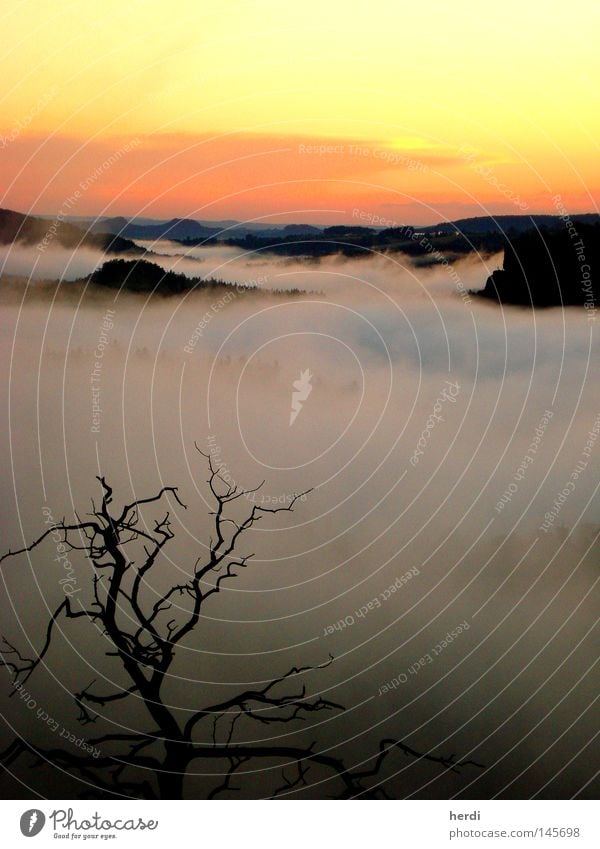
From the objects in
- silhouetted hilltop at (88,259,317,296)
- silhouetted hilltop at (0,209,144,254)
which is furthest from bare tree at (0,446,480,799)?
silhouetted hilltop at (0,209,144,254)

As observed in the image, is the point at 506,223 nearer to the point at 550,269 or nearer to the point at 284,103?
the point at 550,269

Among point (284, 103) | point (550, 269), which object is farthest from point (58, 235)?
point (550, 269)

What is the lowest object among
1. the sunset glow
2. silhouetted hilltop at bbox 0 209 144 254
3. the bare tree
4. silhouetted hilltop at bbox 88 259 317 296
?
the bare tree

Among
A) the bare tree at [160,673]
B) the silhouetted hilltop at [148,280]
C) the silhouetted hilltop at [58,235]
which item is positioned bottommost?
the bare tree at [160,673]

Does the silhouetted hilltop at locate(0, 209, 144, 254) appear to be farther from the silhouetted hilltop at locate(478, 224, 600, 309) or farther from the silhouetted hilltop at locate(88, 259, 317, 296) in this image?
the silhouetted hilltop at locate(478, 224, 600, 309)

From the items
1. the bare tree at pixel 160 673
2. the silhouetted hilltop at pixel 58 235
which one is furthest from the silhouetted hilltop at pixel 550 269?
the silhouetted hilltop at pixel 58 235

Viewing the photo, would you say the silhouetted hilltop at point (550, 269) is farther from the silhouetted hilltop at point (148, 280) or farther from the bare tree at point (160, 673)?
the bare tree at point (160, 673)

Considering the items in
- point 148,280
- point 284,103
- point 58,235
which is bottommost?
point 148,280
